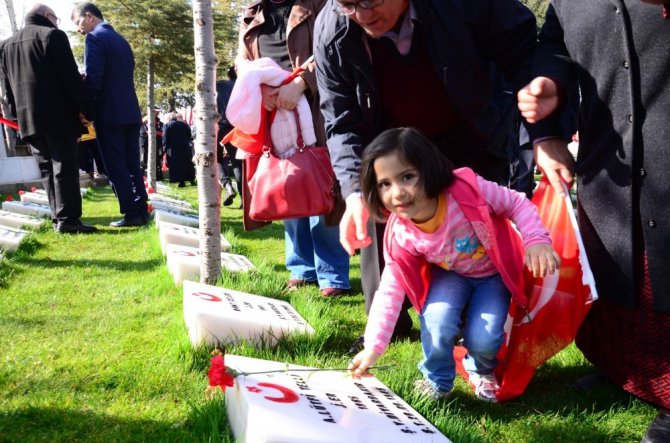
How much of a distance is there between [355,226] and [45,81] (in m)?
5.02

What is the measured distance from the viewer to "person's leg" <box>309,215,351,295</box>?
13.0ft

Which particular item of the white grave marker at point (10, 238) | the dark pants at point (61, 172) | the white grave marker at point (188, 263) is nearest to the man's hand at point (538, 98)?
the white grave marker at point (188, 263)

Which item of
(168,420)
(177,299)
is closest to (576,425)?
(168,420)

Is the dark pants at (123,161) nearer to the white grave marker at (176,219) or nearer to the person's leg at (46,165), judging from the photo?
the person's leg at (46,165)

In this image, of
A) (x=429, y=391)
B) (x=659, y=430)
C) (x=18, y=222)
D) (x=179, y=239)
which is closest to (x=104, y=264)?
(x=179, y=239)

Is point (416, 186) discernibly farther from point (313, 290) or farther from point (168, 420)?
point (313, 290)

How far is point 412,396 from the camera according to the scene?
230cm

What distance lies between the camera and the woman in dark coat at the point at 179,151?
14547 millimetres

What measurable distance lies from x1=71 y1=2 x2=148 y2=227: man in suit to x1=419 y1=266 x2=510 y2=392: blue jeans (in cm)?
520

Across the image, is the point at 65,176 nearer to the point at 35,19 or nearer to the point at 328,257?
the point at 35,19

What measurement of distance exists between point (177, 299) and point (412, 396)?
6.28 feet

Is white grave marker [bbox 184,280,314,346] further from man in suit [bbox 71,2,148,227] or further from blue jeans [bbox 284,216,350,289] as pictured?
man in suit [bbox 71,2,148,227]


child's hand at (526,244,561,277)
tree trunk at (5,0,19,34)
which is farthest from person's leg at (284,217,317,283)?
tree trunk at (5,0,19,34)

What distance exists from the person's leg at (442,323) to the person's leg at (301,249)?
188 cm
